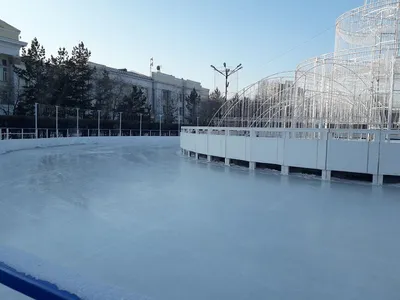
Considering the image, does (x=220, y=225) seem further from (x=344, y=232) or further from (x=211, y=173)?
(x=211, y=173)

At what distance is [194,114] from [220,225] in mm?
49246

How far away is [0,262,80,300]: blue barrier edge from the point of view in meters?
1.09

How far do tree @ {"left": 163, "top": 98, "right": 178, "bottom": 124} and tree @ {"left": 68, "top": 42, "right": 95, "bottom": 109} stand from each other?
47.1ft

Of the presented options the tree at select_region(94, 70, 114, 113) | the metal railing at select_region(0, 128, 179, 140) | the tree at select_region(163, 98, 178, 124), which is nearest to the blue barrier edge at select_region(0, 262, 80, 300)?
the metal railing at select_region(0, 128, 179, 140)

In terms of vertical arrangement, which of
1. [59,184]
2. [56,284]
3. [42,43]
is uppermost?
[42,43]

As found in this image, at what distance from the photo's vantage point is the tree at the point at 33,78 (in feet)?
99.0

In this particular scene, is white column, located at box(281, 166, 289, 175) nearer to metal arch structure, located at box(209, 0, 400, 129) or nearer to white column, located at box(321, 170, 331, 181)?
white column, located at box(321, 170, 331, 181)

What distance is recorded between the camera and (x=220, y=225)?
4160mm

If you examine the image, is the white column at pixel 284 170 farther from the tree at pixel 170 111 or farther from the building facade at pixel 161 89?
the building facade at pixel 161 89

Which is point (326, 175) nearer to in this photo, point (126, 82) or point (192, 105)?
point (126, 82)

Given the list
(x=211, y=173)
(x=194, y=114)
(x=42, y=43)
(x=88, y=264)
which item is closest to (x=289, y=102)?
(x=211, y=173)

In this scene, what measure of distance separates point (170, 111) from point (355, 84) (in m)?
36.9

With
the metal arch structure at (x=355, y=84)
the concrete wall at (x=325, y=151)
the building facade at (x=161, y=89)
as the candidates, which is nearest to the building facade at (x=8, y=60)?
the building facade at (x=161, y=89)

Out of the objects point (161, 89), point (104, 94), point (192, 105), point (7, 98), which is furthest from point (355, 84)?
point (161, 89)
